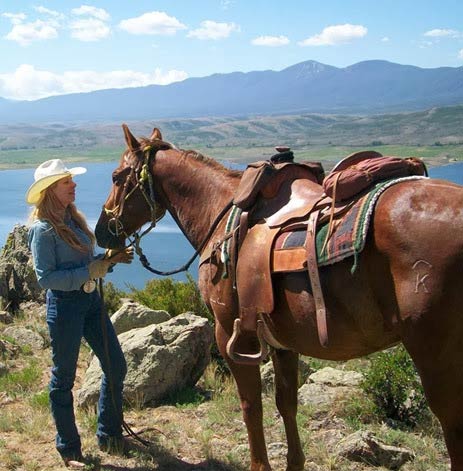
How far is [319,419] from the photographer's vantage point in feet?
16.2

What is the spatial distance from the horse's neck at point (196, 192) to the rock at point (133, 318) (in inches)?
114

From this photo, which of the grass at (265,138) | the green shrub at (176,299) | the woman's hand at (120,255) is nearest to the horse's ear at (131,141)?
the woman's hand at (120,255)

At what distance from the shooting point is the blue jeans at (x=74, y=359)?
4234mm

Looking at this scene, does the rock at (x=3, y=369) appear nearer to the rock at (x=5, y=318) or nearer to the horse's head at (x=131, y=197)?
the rock at (x=5, y=318)

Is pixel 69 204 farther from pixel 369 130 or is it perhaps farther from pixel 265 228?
pixel 369 130

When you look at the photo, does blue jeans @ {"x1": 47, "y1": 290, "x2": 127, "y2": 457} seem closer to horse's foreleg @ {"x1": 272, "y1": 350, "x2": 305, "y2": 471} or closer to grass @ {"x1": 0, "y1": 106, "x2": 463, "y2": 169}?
horse's foreleg @ {"x1": 272, "y1": 350, "x2": 305, "y2": 471}

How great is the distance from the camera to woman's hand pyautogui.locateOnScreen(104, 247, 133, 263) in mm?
4312

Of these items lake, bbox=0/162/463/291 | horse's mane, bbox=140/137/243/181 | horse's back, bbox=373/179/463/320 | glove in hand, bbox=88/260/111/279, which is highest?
horse's mane, bbox=140/137/243/181

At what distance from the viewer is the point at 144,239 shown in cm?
2883

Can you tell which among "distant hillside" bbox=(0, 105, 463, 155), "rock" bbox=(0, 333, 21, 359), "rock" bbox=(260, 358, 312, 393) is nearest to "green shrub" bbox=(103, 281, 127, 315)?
"rock" bbox=(0, 333, 21, 359)

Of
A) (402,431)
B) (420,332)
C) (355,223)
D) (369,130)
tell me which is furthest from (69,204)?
(369,130)

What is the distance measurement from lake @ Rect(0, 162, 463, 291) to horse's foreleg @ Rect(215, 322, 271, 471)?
316 cm

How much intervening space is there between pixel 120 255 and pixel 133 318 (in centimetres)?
263

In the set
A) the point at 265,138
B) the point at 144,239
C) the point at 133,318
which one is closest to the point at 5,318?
the point at 133,318
